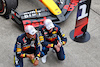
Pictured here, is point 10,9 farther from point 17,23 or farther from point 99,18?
point 99,18

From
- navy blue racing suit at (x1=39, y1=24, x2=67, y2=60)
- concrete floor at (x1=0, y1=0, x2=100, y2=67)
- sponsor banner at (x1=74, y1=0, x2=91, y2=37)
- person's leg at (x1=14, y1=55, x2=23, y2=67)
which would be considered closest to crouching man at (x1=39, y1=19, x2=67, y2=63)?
navy blue racing suit at (x1=39, y1=24, x2=67, y2=60)

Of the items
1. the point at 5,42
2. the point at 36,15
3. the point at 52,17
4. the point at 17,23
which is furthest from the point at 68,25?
the point at 5,42

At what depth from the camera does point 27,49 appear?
4.91m

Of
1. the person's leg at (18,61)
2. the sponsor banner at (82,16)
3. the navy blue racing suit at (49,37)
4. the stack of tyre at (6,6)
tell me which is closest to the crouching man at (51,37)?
the navy blue racing suit at (49,37)

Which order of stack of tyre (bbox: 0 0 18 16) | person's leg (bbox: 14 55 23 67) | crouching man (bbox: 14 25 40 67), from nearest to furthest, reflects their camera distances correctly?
crouching man (bbox: 14 25 40 67) < person's leg (bbox: 14 55 23 67) < stack of tyre (bbox: 0 0 18 16)

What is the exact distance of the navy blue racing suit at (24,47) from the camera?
183 inches

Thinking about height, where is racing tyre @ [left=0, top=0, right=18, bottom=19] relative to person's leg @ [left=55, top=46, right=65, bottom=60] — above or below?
above

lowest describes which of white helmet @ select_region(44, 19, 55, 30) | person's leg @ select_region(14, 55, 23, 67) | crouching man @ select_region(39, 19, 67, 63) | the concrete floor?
the concrete floor

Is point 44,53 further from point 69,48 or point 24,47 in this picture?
point 69,48

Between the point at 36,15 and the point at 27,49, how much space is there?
5.89 ft

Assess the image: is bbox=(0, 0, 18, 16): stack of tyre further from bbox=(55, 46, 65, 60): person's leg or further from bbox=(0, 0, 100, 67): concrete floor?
bbox=(55, 46, 65, 60): person's leg

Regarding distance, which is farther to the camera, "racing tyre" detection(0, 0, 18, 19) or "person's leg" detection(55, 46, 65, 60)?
"racing tyre" detection(0, 0, 18, 19)

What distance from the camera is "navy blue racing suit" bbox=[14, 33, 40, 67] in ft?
15.2

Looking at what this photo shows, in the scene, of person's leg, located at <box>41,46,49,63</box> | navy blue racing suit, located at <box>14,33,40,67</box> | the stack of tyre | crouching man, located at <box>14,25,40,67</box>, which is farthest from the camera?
the stack of tyre
